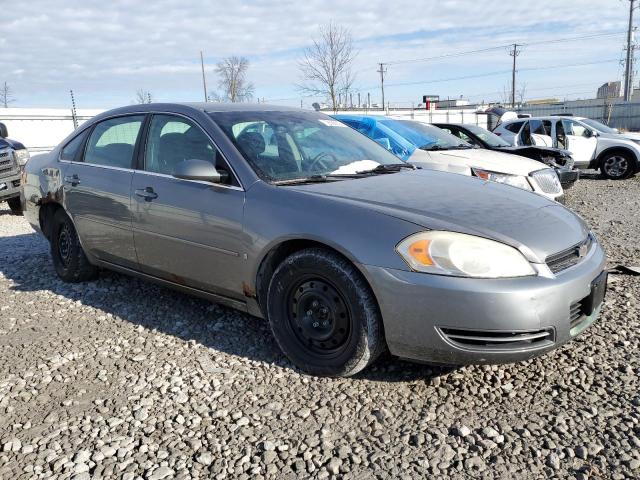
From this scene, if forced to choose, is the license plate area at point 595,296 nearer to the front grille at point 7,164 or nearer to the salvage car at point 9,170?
the salvage car at point 9,170

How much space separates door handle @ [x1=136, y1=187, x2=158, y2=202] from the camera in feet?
12.4

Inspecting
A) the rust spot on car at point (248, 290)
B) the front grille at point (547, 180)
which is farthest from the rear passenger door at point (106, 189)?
the front grille at point (547, 180)

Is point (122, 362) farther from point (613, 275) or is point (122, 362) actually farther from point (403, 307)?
point (613, 275)

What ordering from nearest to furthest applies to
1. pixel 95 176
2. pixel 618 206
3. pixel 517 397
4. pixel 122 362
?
pixel 517 397
pixel 122 362
pixel 95 176
pixel 618 206

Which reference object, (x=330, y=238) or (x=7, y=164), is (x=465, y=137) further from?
(x=330, y=238)

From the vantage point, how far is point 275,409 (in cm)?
280

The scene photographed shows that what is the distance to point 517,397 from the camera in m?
2.84

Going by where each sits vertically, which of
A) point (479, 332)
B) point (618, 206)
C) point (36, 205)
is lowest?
point (618, 206)

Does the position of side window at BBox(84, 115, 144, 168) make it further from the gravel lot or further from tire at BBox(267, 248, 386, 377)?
tire at BBox(267, 248, 386, 377)

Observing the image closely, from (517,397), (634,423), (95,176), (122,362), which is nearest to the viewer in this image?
(634,423)

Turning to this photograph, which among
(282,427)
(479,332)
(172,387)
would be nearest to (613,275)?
(479,332)

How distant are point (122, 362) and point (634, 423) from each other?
2787 mm

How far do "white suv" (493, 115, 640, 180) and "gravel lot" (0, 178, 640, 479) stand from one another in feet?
33.9

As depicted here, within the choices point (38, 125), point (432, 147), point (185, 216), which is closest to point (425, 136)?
point (432, 147)
